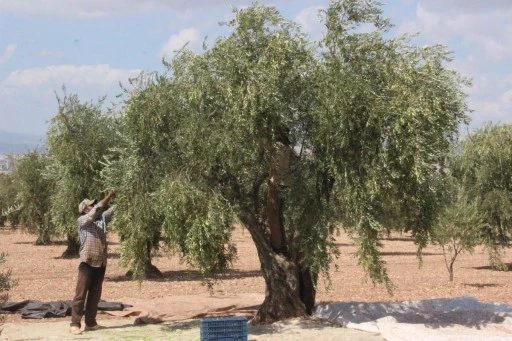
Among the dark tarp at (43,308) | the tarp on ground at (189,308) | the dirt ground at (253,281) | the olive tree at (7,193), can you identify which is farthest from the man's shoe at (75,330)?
the olive tree at (7,193)

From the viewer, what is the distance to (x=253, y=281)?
2452 centimetres

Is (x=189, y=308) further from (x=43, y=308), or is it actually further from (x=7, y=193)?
(x=7, y=193)

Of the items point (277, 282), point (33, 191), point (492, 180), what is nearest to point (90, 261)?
point (277, 282)

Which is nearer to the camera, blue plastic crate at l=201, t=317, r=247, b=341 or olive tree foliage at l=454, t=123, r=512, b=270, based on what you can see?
blue plastic crate at l=201, t=317, r=247, b=341

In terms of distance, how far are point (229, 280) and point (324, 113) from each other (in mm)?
13366

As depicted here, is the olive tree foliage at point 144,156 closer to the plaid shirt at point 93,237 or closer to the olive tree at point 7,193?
the plaid shirt at point 93,237

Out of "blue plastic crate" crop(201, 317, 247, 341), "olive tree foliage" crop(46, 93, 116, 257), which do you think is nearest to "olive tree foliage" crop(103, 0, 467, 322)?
"blue plastic crate" crop(201, 317, 247, 341)

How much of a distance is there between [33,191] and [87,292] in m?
25.6

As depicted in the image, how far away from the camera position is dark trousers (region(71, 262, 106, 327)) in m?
13.6

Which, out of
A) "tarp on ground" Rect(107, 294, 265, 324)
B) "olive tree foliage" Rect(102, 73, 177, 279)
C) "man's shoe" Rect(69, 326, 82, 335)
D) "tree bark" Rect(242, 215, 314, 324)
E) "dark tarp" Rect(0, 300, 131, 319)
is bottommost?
"man's shoe" Rect(69, 326, 82, 335)

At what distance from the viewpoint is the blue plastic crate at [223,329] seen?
11.5 meters

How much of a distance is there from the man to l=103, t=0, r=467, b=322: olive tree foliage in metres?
0.58

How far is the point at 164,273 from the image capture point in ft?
91.1

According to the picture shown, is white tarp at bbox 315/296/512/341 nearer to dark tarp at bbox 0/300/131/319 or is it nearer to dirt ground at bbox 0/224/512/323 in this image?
dirt ground at bbox 0/224/512/323
